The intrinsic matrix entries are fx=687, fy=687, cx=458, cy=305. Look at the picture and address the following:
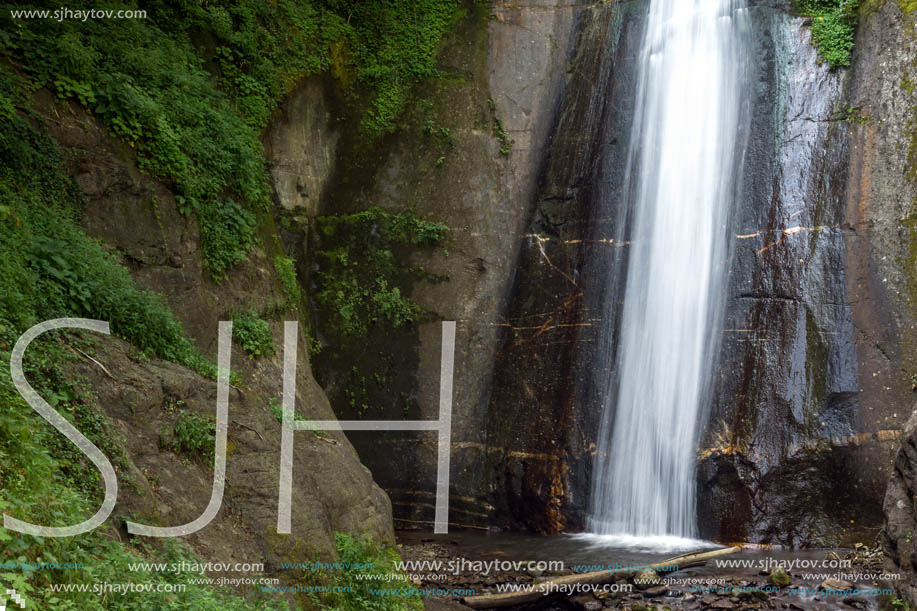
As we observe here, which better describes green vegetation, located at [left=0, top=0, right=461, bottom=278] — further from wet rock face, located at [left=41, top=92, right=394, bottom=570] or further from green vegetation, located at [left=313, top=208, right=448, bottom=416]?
green vegetation, located at [left=313, top=208, right=448, bottom=416]

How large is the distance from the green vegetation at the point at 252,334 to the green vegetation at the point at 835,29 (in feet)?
31.8

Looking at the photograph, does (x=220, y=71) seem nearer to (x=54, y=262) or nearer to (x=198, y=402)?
(x=54, y=262)

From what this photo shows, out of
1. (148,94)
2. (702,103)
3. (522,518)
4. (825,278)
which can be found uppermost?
(702,103)

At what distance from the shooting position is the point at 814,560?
862 centimetres

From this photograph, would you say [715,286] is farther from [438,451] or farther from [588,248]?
[438,451]

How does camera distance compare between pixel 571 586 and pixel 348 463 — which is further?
pixel 571 586

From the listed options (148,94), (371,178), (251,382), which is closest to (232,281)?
(251,382)

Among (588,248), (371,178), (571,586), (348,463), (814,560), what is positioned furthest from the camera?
(371,178)

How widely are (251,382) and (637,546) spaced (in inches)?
226

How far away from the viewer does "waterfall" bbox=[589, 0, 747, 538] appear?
34.0ft

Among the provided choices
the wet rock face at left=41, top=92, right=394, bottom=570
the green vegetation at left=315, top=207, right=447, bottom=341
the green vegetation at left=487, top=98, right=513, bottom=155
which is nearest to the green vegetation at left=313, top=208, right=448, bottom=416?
the green vegetation at left=315, top=207, right=447, bottom=341

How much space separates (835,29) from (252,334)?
33.5ft

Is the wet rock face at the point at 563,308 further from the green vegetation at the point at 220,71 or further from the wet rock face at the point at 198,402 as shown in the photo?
the wet rock face at the point at 198,402

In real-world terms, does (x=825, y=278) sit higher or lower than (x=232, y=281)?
higher
